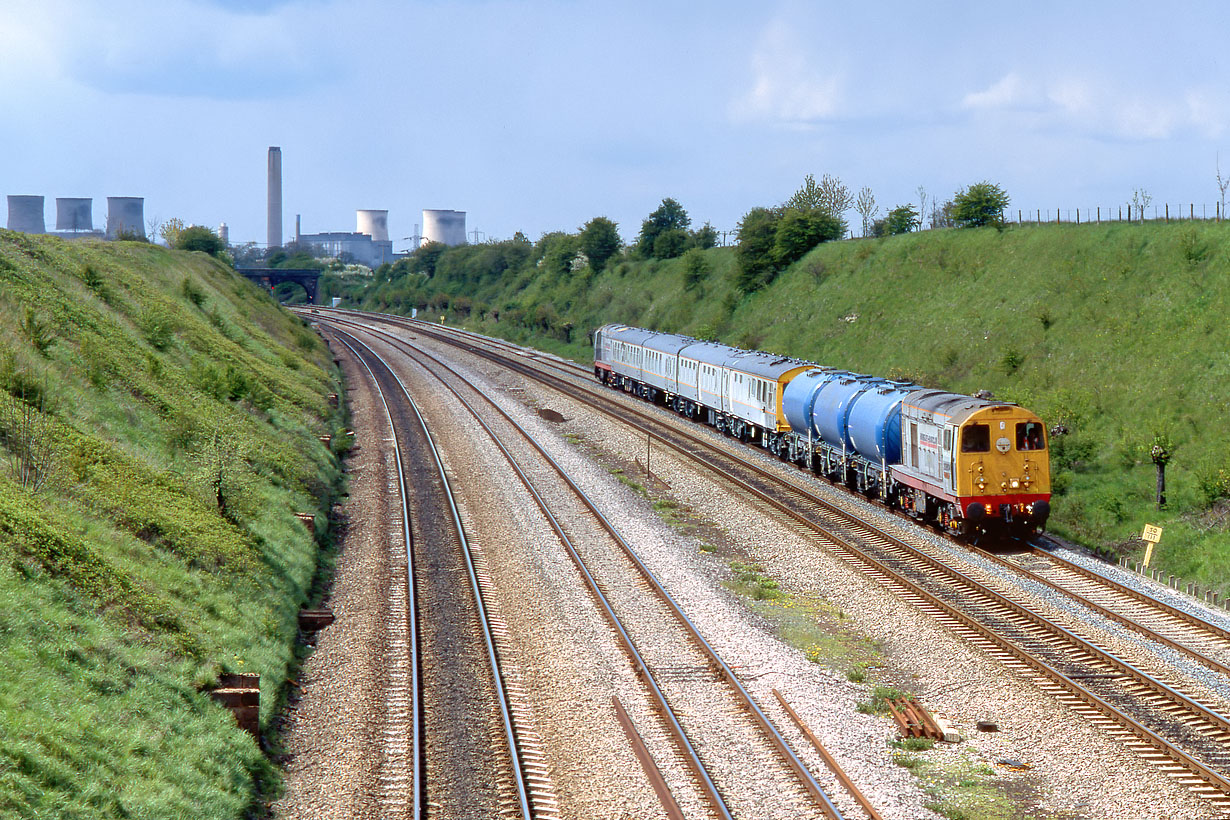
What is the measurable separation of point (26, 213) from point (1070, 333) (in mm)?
172599

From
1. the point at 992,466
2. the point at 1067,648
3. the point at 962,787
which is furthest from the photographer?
the point at 992,466

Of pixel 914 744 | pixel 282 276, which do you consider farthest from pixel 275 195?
pixel 914 744

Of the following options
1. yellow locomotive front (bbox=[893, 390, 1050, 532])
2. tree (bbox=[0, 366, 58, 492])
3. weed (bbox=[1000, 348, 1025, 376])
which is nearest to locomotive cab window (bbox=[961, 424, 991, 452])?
yellow locomotive front (bbox=[893, 390, 1050, 532])

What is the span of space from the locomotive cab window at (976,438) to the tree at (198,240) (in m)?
91.2

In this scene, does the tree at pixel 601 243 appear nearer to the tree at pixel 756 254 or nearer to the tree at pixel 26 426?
the tree at pixel 756 254

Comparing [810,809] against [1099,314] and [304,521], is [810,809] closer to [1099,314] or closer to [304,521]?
[304,521]

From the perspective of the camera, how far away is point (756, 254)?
249 feet

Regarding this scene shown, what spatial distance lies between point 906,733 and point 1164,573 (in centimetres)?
1187

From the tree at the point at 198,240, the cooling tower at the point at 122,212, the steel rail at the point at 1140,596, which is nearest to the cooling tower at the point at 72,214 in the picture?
the cooling tower at the point at 122,212

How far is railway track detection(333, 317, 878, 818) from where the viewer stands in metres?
12.4

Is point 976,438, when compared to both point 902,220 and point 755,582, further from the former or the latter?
point 902,220

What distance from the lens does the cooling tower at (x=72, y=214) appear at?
579ft

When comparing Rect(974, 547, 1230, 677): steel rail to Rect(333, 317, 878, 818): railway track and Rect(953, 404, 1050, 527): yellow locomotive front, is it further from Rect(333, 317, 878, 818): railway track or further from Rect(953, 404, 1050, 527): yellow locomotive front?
Rect(333, 317, 878, 818): railway track

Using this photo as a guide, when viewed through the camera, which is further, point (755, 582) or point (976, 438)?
point (976, 438)
